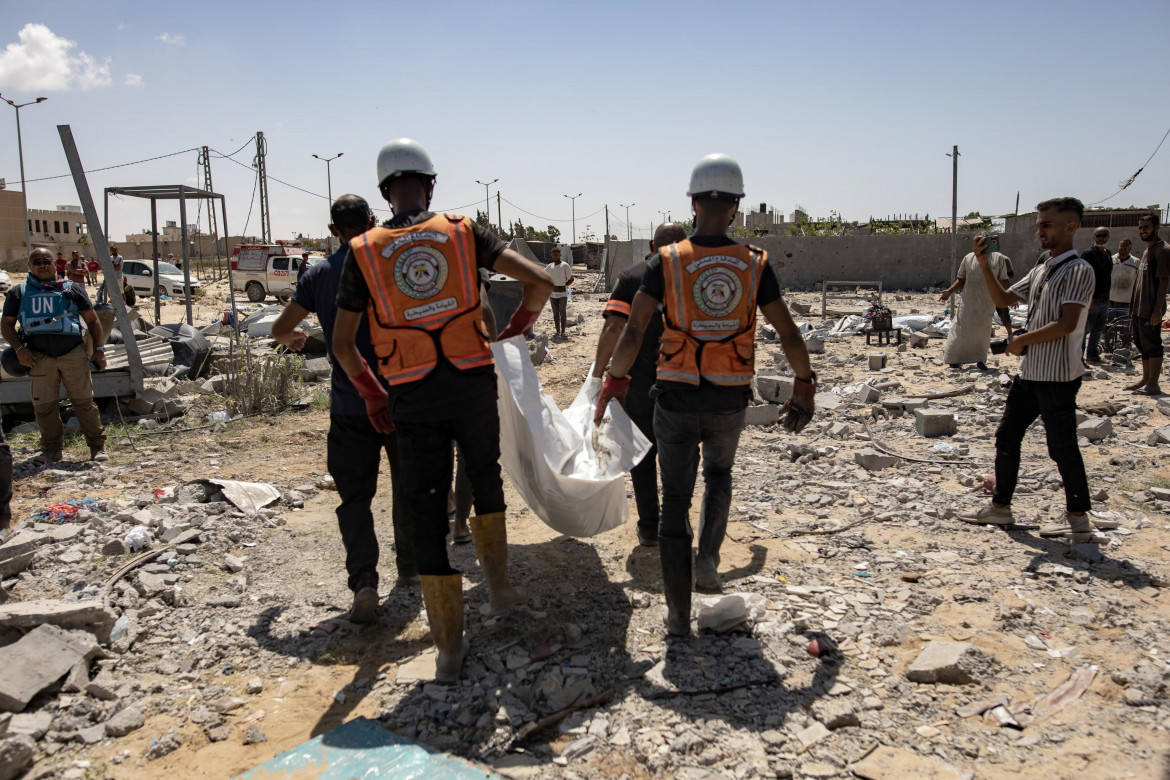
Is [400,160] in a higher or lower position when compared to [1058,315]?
higher

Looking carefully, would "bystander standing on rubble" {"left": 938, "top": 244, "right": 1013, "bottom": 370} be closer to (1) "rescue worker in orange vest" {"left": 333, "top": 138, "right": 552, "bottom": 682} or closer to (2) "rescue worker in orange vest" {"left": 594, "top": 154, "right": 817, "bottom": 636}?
(2) "rescue worker in orange vest" {"left": 594, "top": 154, "right": 817, "bottom": 636}

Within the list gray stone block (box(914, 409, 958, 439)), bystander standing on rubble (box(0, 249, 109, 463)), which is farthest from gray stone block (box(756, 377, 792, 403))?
bystander standing on rubble (box(0, 249, 109, 463))

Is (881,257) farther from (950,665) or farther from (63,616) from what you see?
(63,616)

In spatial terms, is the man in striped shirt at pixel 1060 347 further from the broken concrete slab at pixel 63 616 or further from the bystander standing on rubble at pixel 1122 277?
the bystander standing on rubble at pixel 1122 277

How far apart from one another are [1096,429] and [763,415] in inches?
96.9

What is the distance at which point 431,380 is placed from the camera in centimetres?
263

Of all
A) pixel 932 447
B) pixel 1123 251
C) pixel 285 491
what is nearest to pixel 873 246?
pixel 1123 251

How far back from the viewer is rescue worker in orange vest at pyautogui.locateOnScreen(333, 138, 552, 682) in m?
2.60

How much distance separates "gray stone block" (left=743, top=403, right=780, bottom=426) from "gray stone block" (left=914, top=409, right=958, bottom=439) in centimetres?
115

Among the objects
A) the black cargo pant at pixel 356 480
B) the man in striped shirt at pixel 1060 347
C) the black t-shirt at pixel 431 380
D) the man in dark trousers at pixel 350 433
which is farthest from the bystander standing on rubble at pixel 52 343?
the man in striped shirt at pixel 1060 347

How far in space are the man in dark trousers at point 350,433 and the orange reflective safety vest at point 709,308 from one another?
4.32 ft

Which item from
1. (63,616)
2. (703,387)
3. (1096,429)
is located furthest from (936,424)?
(63,616)

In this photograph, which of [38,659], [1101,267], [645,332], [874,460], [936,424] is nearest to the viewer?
[38,659]

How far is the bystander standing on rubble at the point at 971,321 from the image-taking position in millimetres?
8828
